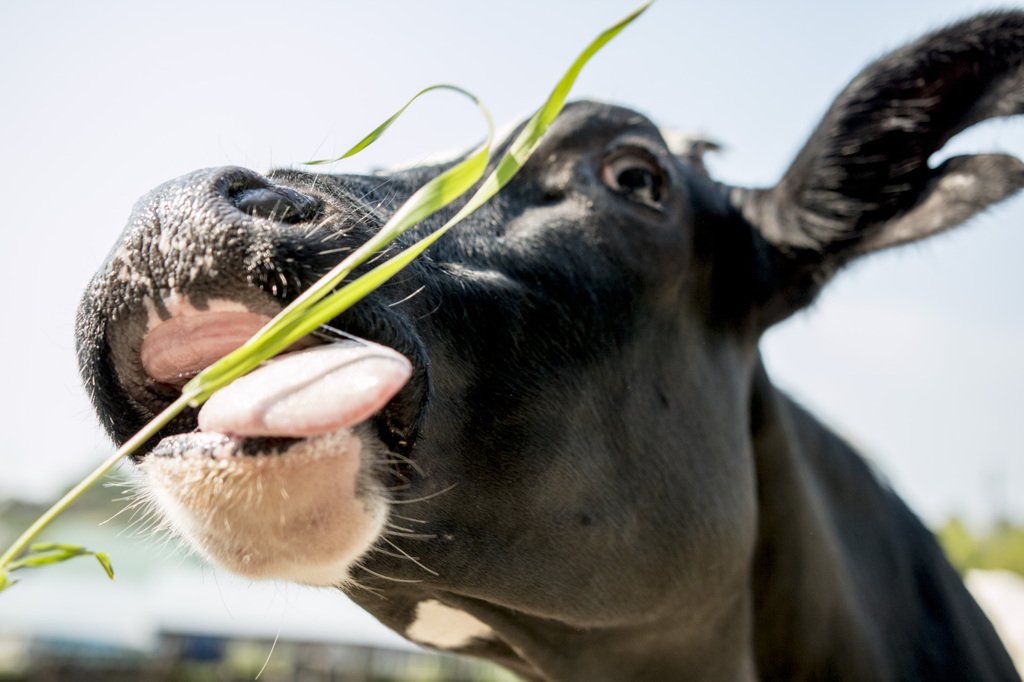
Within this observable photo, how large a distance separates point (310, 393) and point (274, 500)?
238 millimetres

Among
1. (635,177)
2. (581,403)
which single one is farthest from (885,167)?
(581,403)

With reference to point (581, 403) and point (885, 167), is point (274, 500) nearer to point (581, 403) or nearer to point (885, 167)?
point (581, 403)

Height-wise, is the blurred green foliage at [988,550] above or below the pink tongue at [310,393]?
below

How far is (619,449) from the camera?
230 cm

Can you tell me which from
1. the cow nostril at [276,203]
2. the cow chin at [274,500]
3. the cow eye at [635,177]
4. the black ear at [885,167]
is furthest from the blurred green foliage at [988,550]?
the cow nostril at [276,203]

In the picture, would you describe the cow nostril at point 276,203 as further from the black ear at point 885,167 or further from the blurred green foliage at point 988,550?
the blurred green foliage at point 988,550

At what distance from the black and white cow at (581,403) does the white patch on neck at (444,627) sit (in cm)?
1

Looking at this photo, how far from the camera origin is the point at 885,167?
8.93 feet

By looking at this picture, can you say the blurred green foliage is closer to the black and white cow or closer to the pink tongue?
the black and white cow

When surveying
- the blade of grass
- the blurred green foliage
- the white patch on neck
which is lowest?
the blurred green foliage

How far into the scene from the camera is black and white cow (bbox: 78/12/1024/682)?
55.2 inches

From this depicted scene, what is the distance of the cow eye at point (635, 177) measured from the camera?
252 centimetres

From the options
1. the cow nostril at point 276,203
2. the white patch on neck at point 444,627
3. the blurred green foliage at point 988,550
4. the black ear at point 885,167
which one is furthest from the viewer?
the blurred green foliage at point 988,550

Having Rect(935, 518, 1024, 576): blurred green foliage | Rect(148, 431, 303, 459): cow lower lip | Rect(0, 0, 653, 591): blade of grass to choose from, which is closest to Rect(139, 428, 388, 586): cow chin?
Rect(148, 431, 303, 459): cow lower lip
